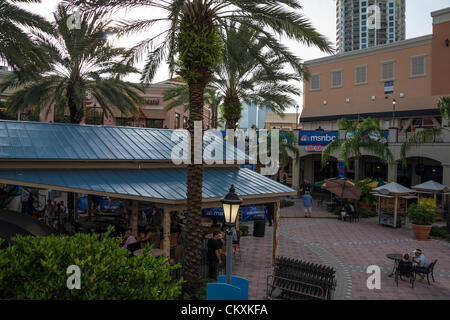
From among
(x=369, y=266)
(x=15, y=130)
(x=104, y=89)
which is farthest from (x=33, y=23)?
(x=369, y=266)

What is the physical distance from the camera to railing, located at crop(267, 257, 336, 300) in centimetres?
908

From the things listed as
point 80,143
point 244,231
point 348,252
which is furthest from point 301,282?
point 244,231

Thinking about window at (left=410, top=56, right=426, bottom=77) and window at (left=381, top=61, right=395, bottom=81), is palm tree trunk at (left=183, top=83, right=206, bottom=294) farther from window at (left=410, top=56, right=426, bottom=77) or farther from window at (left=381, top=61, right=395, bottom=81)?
window at (left=381, top=61, right=395, bottom=81)

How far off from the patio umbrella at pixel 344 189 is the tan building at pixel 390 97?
18.0 ft

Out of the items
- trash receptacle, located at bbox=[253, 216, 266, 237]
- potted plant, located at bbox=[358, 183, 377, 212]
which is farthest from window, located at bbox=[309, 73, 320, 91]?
trash receptacle, located at bbox=[253, 216, 266, 237]

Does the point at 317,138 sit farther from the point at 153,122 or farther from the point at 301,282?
the point at 153,122

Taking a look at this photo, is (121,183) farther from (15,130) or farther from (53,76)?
(53,76)

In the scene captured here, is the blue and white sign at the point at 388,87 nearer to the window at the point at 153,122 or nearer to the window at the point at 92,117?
the window at the point at 153,122

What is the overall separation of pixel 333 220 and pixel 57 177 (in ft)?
56.4

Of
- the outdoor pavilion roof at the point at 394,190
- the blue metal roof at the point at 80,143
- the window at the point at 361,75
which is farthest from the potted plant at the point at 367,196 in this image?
the window at the point at 361,75

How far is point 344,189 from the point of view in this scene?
23469 mm

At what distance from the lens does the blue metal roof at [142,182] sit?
34.0 feet

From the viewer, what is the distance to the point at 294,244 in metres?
16.4

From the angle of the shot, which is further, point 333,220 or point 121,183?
point 333,220
